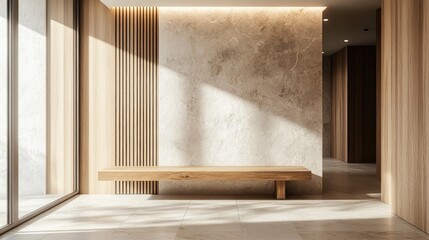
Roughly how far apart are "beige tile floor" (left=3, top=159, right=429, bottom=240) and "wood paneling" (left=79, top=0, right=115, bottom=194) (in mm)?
397

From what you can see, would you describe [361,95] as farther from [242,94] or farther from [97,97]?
[97,97]

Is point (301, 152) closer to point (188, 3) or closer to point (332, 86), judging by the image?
point (188, 3)

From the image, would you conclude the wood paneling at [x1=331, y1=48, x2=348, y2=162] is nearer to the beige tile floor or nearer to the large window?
the beige tile floor

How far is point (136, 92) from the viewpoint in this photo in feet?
20.5

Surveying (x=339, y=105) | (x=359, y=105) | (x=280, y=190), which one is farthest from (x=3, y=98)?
(x=339, y=105)

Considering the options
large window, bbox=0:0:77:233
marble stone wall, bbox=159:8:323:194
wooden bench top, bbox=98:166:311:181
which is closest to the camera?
large window, bbox=0:0:77:233

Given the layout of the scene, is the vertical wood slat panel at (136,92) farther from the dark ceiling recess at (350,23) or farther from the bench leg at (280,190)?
the dark ceiling recess at (350,23)

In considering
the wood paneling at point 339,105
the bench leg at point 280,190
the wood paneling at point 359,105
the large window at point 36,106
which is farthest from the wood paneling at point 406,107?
the wood paneling at point 339,105

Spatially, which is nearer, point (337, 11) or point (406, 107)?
point (406, 107)

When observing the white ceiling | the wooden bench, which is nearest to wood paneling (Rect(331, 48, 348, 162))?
the white ceiling

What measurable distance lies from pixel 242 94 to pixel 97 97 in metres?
1.89

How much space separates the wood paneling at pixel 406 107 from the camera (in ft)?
13.5

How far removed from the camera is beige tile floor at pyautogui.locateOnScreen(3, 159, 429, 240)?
4023mm

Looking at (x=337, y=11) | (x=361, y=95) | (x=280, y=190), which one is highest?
(x=337, y=11)
